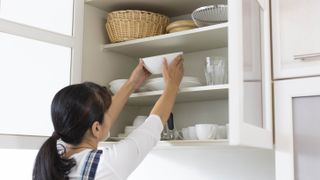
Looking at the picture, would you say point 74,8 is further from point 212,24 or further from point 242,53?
point 242,53

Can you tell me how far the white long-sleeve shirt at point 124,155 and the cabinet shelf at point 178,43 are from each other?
345 millimetres

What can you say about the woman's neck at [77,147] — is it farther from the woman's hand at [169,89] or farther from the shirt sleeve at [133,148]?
the woman's hand at [169,89]

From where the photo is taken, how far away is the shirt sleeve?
122 centimetres

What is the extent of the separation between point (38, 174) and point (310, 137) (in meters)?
0.78

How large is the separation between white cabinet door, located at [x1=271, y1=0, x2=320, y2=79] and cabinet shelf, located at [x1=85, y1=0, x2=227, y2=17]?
1.14 ft

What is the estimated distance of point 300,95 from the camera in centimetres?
131

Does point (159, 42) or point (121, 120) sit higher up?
point (159, 42)

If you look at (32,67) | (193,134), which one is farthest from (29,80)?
(193,134)

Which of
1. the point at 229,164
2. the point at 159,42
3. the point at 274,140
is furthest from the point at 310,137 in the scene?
the point at 159,42

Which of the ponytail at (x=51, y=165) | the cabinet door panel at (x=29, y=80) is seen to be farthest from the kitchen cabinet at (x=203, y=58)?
the ponytail at (x=51, y=165)

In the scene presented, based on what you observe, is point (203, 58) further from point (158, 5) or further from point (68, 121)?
point (68, 121)

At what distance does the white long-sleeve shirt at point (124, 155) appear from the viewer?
1193mm

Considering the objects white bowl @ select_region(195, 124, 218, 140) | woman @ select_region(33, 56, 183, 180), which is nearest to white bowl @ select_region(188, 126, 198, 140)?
white bowl @ select_region(195, 124, 218, 140)

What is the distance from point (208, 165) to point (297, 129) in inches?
Result: 20.0
